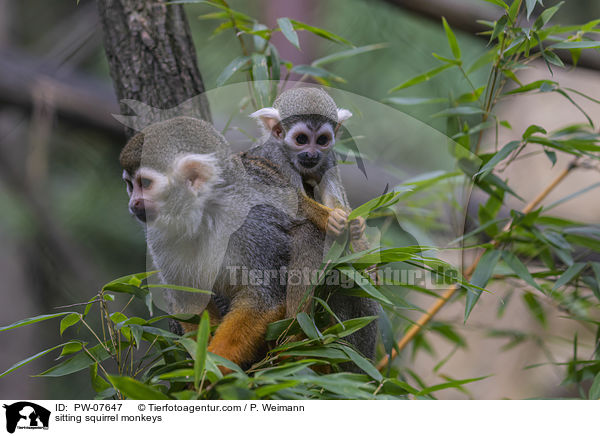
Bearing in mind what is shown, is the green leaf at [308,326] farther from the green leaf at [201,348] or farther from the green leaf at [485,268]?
the green leaf at [485,268]

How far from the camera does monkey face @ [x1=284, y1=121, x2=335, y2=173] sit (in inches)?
73.5

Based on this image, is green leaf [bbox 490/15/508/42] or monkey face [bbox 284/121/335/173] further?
monkey face [bbox 284/121/335/173]

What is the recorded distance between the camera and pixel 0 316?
384 cm

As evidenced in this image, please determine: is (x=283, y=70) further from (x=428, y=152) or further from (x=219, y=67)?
(x=428, y=152)

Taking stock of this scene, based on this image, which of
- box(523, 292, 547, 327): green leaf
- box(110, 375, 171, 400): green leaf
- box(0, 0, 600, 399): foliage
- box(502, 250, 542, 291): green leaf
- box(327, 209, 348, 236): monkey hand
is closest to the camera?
box(110, 375, 171, 400): green leaf

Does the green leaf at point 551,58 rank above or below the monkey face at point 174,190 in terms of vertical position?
above

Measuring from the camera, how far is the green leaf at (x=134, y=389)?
1097 millimetres

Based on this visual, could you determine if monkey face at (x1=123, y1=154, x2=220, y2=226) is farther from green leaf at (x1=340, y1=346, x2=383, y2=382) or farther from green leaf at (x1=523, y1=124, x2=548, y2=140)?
green leaf at (x1=523, y1=124, x2=548, y2=140)

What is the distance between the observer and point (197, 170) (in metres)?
1.54

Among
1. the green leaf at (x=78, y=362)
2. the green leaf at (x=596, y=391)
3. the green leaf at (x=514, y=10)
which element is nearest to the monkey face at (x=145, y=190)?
the green leaf at (x=78, y=362)

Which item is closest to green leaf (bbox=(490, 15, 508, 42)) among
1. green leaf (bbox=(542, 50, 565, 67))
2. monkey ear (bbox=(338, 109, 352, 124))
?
green leaf (bbox=(542, 50, 565, 67))

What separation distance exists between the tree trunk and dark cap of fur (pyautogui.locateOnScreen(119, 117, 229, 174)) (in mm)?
454
